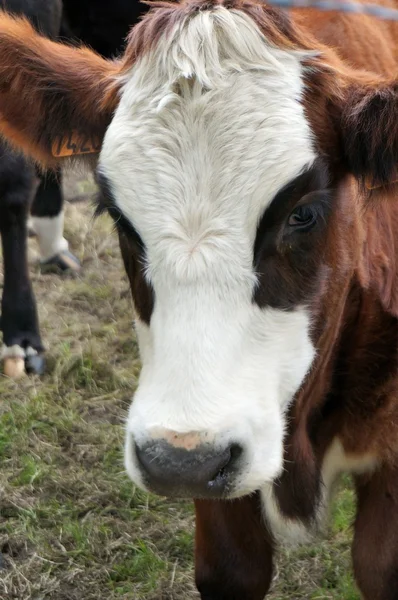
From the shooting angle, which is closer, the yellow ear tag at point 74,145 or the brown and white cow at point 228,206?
the brown and white cow at point 228,206

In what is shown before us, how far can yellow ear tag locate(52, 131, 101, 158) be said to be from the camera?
283cm

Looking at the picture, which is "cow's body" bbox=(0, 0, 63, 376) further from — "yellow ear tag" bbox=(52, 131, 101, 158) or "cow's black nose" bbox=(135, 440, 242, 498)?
"cow's black nose" bbox=(135, 440, 242, 498)

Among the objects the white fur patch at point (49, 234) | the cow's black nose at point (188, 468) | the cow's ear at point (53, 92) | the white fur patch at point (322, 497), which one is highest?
the cow's ear at point (53, 92)

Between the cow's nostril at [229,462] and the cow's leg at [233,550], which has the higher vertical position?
the cow's nostril at [229,462]

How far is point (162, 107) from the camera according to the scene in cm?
243

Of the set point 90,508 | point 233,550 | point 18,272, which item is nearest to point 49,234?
point 18,272

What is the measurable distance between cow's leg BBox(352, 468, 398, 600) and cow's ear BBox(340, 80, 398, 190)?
37.5 inches

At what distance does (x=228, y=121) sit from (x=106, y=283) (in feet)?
12.1

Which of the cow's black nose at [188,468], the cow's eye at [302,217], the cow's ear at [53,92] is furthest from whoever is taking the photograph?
the cow's ear at [53,92]

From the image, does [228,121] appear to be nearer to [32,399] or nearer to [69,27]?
[32,399]

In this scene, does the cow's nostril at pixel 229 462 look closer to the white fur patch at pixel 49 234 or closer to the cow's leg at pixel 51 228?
the cow's leg at pixel 51 228

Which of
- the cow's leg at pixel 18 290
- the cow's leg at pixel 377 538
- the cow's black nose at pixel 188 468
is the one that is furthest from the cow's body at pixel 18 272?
the cow's black nose at pixel 188 468

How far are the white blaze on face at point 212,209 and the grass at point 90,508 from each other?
1.34 meters

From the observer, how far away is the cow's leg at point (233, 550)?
3.28 meters
